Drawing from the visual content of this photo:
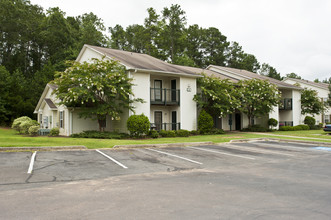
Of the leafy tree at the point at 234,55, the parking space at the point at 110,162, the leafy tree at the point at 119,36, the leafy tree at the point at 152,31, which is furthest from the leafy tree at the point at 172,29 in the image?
the parking space at the point at 110,162

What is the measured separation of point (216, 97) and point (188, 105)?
2650 millimetres

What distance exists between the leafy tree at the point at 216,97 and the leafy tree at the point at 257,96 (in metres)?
2.23

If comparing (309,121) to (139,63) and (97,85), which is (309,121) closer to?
(139,63)

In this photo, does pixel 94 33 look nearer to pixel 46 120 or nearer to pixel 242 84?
pixel 46 120

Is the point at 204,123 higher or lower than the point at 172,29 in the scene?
lower

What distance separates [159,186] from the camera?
266 inches

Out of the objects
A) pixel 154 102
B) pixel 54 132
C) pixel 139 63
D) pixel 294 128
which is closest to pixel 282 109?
pixel 294 128

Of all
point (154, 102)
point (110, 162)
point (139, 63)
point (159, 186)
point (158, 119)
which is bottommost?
point (159, 186)

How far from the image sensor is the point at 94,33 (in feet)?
165

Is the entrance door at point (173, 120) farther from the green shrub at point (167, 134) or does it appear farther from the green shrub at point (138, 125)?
the green shrub at point (138, 125)

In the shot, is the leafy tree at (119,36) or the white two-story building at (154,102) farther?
the leafy tree at (119,36)

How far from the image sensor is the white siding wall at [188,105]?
78.7 feet

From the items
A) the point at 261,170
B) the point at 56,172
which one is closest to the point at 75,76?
the point at 56,172

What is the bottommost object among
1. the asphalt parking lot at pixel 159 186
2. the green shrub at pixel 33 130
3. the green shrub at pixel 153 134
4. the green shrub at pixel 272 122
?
the asphalt parking lot at pixel 159 186
